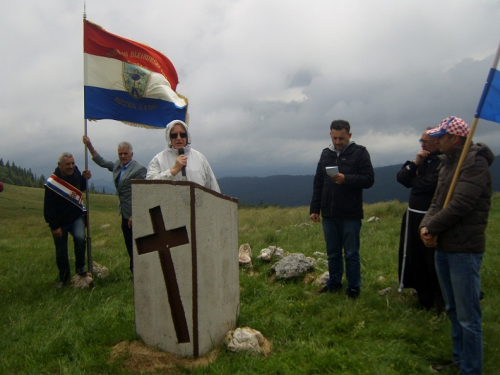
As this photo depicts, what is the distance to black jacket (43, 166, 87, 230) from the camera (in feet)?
22.7

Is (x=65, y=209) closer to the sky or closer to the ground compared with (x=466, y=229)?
closer to the ground

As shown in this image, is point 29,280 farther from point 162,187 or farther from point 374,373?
point 374,373

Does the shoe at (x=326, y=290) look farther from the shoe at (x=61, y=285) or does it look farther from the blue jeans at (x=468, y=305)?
the shoe at (x=61, y=285)

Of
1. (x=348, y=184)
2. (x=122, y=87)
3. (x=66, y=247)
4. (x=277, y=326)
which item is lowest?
(x=277, y=326)

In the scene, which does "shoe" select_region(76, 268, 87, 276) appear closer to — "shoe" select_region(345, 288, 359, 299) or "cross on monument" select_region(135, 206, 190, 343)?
"cross on monument" select_region(135, 206, 190, 343)

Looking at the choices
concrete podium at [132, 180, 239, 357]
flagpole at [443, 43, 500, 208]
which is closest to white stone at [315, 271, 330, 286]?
concrete podium at [132, 180, 239, 357]

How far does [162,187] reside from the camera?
406 cm

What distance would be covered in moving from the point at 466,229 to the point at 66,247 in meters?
6.17

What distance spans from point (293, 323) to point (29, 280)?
5187 mm

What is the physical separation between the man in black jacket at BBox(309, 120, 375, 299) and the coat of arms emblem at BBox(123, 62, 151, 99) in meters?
3.64

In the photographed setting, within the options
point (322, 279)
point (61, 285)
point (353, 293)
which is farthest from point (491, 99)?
point (61, 285)

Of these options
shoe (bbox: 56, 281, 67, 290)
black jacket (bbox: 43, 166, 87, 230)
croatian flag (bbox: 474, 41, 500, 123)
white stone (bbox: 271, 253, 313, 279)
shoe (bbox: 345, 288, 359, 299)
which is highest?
croatian flag (bbox: 474, 41, 500, 123)

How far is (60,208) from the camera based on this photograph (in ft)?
23.1

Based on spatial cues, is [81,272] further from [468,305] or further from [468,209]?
[468,209]
